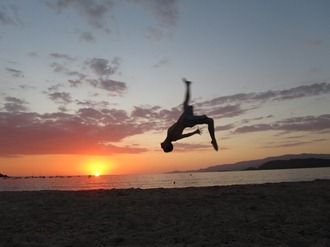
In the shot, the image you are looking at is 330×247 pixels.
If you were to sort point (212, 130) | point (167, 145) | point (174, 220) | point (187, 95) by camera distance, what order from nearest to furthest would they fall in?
1. point (187, 95)
2. point (212, 130)
3. point (167, 145)
4. point (174, 220)

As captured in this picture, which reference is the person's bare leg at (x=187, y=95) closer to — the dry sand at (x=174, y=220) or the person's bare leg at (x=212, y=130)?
the person's bare leg at (x=212, y=130)

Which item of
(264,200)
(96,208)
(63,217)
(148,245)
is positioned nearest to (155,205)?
(96,208)

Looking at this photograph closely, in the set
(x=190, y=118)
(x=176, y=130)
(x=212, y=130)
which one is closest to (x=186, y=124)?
(x=190, y=118)

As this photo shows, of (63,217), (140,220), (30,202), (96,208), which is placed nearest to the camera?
(140,220)

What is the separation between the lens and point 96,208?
14086 mm

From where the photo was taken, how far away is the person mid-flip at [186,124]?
8000mm

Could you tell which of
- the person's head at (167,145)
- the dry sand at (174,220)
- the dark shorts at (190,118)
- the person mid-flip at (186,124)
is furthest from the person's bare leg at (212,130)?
the dry sand at (174,220)

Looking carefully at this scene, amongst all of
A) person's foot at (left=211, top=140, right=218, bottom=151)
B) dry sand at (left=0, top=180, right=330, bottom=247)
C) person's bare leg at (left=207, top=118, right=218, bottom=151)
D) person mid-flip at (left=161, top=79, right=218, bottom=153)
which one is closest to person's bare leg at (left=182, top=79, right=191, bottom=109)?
person mid-flip at (left=161, top=79, right=218, bottom=153)

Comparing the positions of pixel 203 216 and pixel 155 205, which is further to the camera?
pixel 155 205

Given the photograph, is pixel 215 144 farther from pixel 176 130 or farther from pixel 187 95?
pixel 187 95

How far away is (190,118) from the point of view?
799 cm

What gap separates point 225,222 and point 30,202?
9.78 m

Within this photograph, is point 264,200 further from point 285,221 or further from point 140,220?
point 140,220

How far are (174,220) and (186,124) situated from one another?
4.52 m
